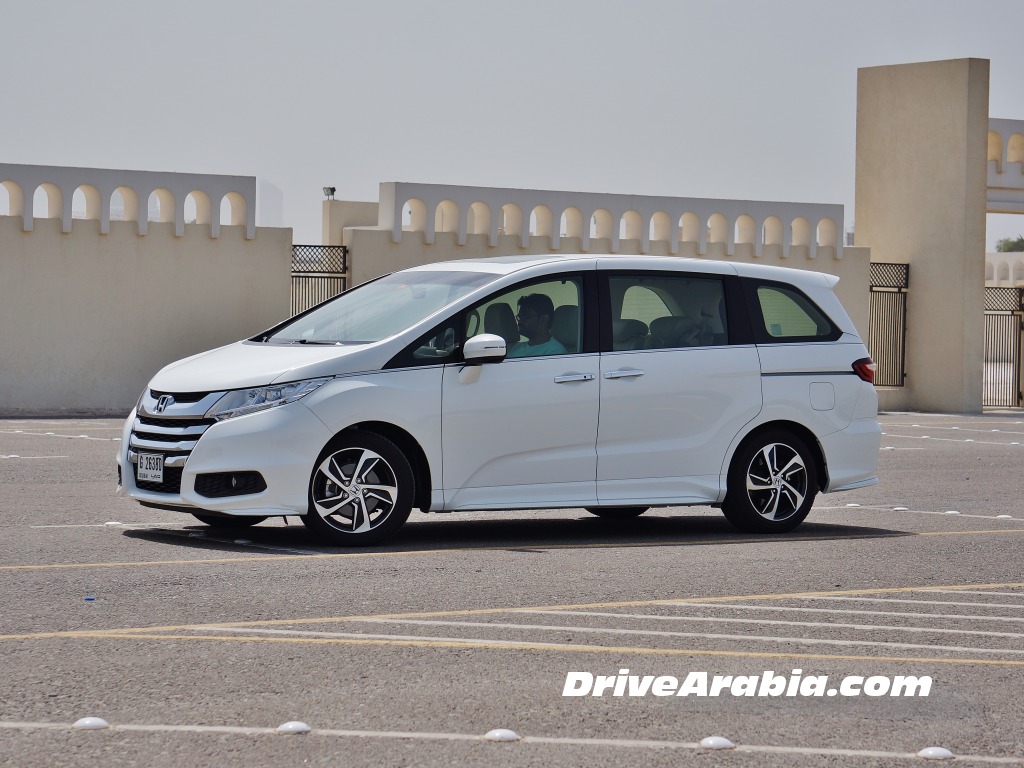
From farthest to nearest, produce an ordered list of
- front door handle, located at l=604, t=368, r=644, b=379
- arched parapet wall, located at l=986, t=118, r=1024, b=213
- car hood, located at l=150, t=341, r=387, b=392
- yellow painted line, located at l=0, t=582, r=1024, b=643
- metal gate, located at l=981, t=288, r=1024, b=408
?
metal gate, located at l=981, t=288, r=1024, b=408
arched parapet wall, located at l=986, t=118, r=1024, b=213
front door handle, located at l=604, t=368, r=644, b=379
car hood, located at l=150, t=341, r=387, b=392
yellow painted line, located at l=0, t=582, r=1024, b=643

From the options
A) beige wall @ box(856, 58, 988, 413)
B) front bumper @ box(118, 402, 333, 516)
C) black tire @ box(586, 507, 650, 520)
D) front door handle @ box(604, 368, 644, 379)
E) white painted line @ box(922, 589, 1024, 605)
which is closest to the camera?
white painted line @ box(922, 589, 1024, 605)

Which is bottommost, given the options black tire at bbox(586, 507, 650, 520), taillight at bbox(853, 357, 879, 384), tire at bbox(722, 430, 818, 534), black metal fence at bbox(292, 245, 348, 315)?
black tire at bbox(586, 507, 650, 520)

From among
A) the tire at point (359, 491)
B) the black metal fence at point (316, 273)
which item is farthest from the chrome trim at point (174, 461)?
the black metal fence at point (316, 273)

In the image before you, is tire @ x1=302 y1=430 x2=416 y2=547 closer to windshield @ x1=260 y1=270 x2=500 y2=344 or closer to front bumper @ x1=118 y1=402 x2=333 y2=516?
front bumper @ x1=118 y1=402 x2=333 y2=516

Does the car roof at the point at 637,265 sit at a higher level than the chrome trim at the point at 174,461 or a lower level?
higher

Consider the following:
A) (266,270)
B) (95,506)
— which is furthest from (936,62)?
(95,506)

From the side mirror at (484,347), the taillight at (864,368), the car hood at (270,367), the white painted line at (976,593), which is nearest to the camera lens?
the white painted line at (976,593)

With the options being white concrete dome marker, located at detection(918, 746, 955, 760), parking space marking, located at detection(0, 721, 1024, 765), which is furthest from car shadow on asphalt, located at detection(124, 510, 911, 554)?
white concrete dome marker, located at detection(918, 746, 955, 760)

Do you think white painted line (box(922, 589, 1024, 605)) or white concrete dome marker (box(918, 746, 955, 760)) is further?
white painted line (box(922, 589, 1024, 605))

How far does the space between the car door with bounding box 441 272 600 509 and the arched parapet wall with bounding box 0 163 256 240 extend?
14.3m

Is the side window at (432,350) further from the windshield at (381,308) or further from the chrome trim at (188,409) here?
the chrome trim at (188,409)

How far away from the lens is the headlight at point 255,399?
9.65 m

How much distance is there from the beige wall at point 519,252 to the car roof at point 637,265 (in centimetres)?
1262

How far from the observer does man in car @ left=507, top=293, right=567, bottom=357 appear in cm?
1045
